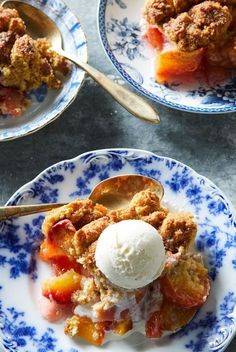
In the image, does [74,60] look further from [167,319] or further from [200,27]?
[167,319]

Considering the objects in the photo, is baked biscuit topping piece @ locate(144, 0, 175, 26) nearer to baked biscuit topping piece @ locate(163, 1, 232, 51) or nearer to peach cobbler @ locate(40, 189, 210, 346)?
baked biscuit topping piece @ locate(163, 1, 232, 51)

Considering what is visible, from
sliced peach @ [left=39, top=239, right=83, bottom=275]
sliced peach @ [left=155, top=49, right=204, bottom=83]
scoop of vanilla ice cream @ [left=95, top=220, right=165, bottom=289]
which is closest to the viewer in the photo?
scoop of vanilla ice cream @ [left=95, top=220, right=165, bottom=289]

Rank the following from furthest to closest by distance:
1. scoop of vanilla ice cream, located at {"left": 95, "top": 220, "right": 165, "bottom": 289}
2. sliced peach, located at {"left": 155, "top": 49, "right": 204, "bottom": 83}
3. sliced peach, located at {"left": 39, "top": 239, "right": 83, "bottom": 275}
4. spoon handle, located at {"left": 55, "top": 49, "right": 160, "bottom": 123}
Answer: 1. sliced peach, located at {"left": 155, "top": 49, "right": 204, "bottom": 83}
2. spoon handle, located at {"left": 55, "top": 49, "right": 160, "bottom": 123}
3. sliced peach, located at {"left": 39, "top": 239, "right": 83, "bottom": 275}
4. scoop of vanilla ice cream, located at {"left": 95, "top": 220, "right": 165, "bottom": 289}

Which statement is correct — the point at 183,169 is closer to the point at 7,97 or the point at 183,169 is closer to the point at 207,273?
the point at 207,273

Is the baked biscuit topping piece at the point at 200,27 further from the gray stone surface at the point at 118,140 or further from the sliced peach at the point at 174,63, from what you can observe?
the gray stone surface at the point at 118,140

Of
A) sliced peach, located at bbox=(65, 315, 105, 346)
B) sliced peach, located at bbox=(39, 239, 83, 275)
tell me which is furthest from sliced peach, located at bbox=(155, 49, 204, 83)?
sliced peach, located at bbox=(65, 315, 105, 346)

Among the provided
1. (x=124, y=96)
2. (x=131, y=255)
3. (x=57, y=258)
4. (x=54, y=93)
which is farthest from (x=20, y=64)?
(x=131, y=255)
